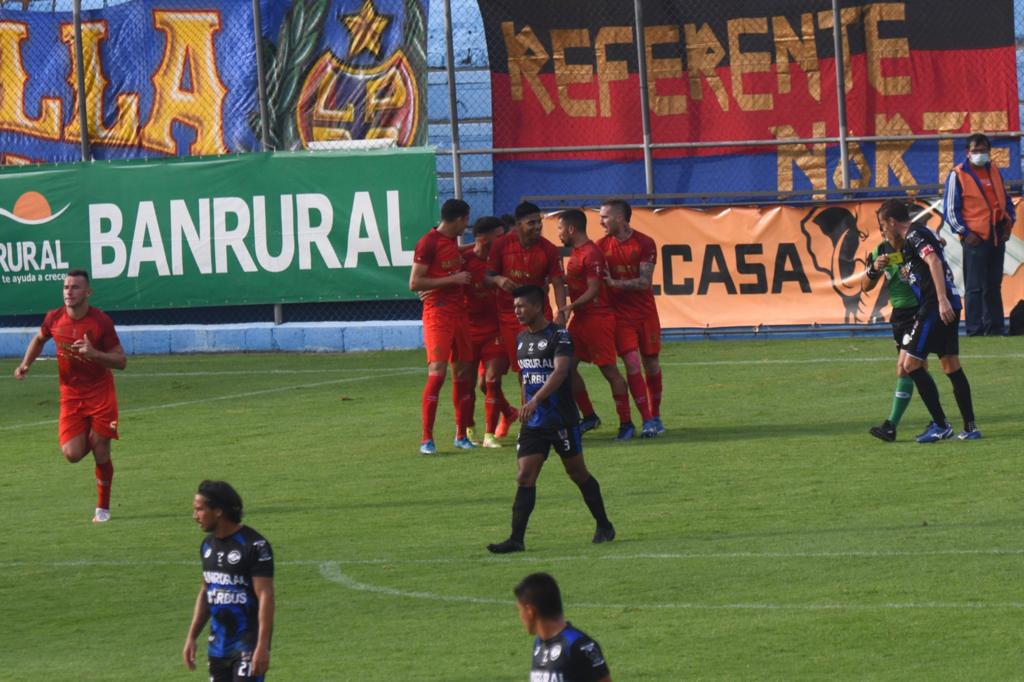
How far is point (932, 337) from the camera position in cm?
1525

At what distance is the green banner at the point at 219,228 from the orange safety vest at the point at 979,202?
738 cm

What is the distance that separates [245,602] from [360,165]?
61.5 ft

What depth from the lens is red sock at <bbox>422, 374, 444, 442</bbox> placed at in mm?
16500

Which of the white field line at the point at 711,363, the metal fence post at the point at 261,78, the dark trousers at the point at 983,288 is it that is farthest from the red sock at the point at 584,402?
the metal fence post at the point at 261,78

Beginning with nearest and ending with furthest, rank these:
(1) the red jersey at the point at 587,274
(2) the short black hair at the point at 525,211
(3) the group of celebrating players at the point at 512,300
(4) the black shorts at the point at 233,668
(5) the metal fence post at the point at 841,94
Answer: (4) the black shorts at the point at 233,668, (2) the short black hair at the point at 525,211, (3) the group of celebrating players at the point at 512,300, (1) the red jersey at the point at 587,274, (5) the metal fence post at the point at 841,94

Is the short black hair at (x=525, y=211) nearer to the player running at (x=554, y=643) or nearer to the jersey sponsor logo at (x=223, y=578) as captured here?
the jersey sponsor logo at (x=223, y=578)

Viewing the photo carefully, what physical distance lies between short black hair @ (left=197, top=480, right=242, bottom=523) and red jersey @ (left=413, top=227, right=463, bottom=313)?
871 centimetres

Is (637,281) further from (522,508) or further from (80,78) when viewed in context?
(80,78)

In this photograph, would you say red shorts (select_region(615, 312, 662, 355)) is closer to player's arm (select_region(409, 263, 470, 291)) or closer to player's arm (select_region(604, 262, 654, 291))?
player's arm (select_region(604, 262, 654, 291))

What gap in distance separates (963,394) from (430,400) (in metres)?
4.66

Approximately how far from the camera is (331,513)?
1430 cm

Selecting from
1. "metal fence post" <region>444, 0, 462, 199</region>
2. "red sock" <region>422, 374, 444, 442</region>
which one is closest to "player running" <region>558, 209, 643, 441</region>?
"red sock" <region>422, 374, 444, 442</region>

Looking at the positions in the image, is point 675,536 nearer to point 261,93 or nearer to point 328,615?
point 328,615

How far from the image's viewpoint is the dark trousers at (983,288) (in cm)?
2259
